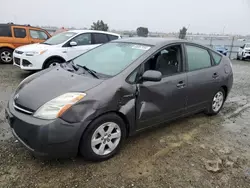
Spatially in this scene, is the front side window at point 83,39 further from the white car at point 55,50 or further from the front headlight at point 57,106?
the front headlight at point 57,106

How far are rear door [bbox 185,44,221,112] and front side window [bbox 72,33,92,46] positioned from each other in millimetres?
4634

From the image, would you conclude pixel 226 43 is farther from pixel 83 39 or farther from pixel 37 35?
pixel 83 39

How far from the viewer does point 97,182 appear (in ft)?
8.20

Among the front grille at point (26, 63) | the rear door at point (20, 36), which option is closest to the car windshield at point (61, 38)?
the front grille at point (26, 63)

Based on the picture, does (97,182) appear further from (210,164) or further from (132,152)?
(210,164)

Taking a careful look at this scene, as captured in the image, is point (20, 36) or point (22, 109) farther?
point (20, 36)

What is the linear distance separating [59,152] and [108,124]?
0.65 m

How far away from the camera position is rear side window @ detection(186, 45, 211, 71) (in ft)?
12.5

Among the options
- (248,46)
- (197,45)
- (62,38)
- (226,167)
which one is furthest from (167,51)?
(248,46)

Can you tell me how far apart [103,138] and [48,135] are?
0.68 metres

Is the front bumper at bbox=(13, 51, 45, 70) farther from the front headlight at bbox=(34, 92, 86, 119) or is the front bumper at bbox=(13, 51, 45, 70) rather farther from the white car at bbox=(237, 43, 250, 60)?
the white car at bbox=(237, 43, 250, 60)

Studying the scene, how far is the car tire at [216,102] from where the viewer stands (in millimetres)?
4410

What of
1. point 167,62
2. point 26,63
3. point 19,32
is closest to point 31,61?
point 26,63

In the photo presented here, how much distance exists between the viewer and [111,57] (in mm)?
3508
